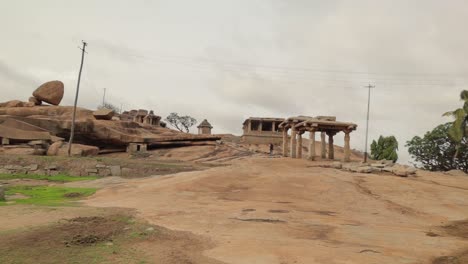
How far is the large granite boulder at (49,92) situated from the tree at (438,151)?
46.6 metres

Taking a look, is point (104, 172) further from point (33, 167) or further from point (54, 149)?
point (54, 149)

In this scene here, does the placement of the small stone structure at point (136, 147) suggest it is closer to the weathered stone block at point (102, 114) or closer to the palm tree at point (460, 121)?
the weathered stone block at point (102, 114)

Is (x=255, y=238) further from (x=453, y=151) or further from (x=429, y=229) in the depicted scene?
(x=453, y=151)

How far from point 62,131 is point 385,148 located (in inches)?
1483

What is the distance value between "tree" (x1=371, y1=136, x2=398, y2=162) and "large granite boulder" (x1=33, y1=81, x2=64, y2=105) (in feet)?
131

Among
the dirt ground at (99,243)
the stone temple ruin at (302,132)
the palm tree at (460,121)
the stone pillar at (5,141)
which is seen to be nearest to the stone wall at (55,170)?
the stone pillar at (5,141)

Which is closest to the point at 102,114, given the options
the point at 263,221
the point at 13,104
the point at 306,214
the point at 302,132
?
the point at 13,104

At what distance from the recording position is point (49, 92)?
40.2 meters

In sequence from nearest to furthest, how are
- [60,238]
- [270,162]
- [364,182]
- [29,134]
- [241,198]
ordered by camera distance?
[60,238]
[241,198]
[364,182]
[270,162]
[29,134]

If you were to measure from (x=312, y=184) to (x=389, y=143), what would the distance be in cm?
3140

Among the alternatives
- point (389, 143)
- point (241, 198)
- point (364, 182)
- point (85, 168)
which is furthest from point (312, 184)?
point (389, 143)

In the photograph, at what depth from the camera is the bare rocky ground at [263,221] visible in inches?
259

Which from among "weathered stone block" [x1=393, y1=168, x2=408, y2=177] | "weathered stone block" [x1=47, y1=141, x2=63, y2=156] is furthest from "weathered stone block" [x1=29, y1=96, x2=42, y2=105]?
"weathered stone block" [x1=393, y1=168, x2=408, y2=177]

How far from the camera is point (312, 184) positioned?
54.2ft
